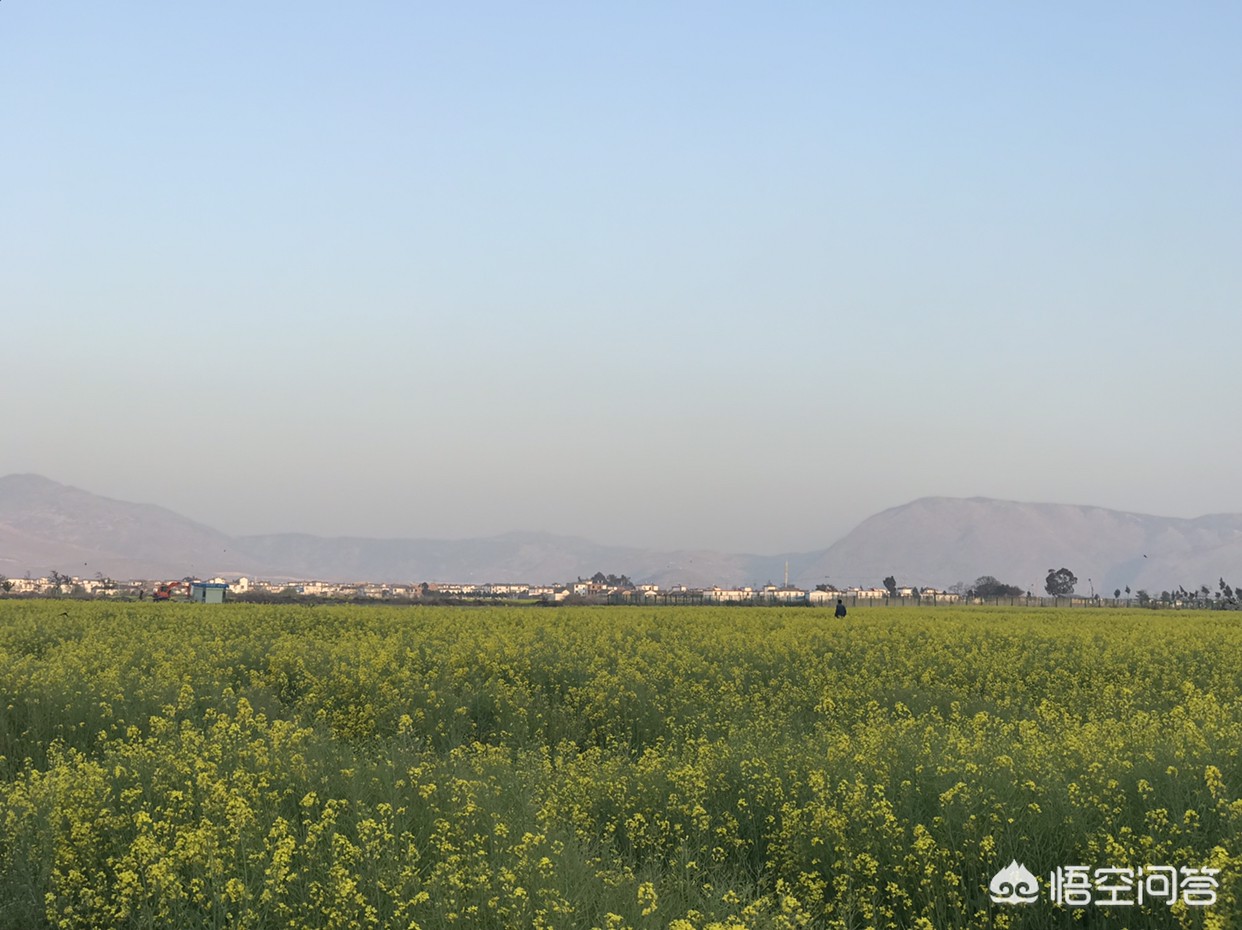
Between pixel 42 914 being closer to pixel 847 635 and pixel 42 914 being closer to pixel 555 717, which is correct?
pixel 555 717

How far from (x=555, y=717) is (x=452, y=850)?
11055 millimetres

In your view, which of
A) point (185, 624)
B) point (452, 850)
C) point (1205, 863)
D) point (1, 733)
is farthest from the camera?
point (185, 624)

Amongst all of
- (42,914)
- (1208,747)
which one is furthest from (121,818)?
(1208,747)

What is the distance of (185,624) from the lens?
3819 centimetres
